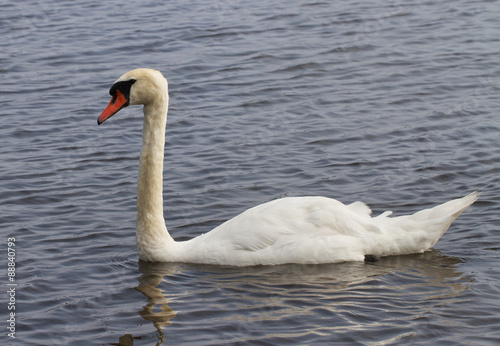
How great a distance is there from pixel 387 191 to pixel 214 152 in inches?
90.9

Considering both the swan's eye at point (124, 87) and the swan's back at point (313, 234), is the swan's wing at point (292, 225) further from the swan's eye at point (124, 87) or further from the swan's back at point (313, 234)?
the swan's eye at point (124, 87)

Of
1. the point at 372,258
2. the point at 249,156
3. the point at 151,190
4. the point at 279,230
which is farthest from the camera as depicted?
the point at 249,156

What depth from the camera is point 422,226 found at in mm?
7059

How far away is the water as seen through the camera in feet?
20.4

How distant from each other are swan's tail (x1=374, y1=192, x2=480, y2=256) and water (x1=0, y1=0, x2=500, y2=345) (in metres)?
0.16

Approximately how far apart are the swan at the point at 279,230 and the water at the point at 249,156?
132mm

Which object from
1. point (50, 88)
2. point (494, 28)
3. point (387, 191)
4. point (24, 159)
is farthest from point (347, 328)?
point (494, 28)

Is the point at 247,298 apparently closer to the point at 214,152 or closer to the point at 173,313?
the point at 173,313

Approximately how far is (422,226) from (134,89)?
266cm

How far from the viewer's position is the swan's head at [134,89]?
7.07 meters

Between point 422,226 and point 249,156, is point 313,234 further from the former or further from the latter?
point 249,156

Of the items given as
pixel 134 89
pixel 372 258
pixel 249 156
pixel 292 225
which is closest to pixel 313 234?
pixel 292 225

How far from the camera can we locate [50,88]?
42.5ft

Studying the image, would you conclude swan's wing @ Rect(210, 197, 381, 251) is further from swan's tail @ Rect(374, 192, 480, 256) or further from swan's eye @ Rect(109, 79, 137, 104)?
swan's eye @ Rect(109, 79, 137, 104)
